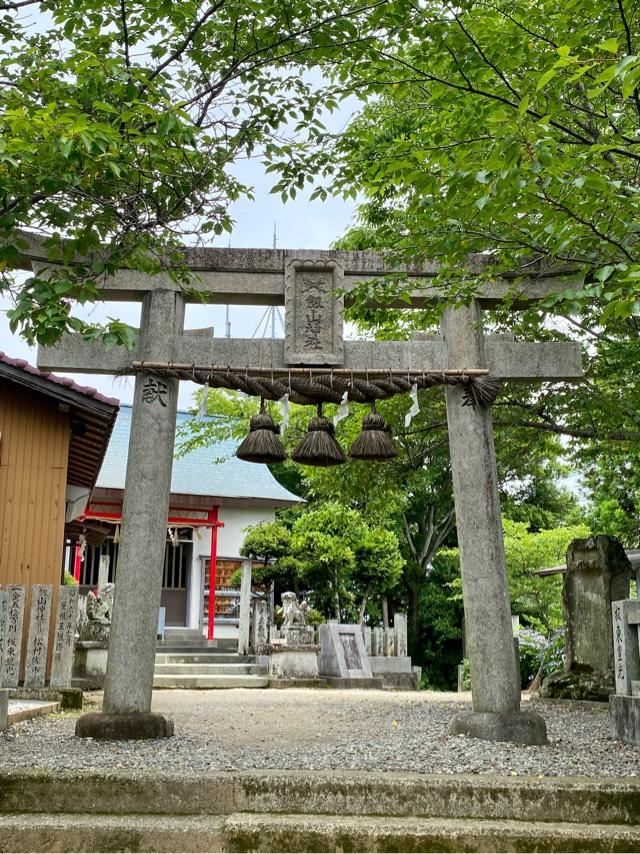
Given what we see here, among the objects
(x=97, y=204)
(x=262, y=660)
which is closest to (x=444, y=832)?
(x=97, y=204)

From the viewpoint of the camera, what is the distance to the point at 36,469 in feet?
36.9

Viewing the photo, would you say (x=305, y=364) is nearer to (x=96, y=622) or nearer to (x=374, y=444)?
(x=374, y=444)

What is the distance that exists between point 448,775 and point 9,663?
20.5ft

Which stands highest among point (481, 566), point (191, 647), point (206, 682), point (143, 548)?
point (143, 548)

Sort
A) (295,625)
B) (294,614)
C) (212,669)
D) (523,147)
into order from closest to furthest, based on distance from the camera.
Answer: (523,147) → (295,625) → (294,614) → (212,669)

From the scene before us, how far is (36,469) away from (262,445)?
16.3 ft

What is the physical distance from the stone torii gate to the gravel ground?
1.51ft

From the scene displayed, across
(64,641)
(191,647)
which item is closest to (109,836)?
(64,641)

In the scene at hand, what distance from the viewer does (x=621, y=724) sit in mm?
7445

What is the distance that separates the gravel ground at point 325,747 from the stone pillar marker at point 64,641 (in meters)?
0.98

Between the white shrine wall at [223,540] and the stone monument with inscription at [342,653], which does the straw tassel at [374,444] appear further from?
the white shrine wall at [223,540]

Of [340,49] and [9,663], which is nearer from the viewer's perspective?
[340,49]

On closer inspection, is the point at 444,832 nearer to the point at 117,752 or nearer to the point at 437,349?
the point at 117,752

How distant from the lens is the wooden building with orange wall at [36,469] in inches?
429
